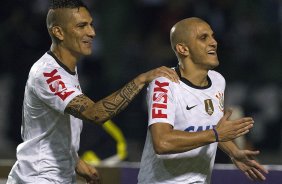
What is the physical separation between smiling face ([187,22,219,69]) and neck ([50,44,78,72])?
78 centimetres

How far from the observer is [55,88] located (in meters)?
5.84

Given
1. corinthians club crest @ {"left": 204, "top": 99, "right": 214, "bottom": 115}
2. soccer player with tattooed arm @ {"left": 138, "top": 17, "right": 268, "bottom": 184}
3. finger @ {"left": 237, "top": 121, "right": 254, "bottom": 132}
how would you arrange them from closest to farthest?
finger @ {"left": 237, "top": 121, "right": 254, "bottom": 132}, soccer player with tattooed arm @ {"left": 138, "top": 17, "right": 268, "bottom": 184}, corinthians club crest @ {"left": 204, "top": 99, "right": 214, "bottom": 115}

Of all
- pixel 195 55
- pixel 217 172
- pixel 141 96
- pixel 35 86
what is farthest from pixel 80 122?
pixel 141 96

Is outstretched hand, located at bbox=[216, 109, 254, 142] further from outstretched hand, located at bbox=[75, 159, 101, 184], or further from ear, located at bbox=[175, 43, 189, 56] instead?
outstretched hand, located at bbox=[75, 159, 101, 184]

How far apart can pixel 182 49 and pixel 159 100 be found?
1.64ft

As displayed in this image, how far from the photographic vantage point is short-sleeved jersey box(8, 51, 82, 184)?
5.89 metres

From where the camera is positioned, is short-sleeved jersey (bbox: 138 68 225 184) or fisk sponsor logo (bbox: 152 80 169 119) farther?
short-sleeved jersey (bbox: 138 68 225 184)

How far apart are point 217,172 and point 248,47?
13.8 ft

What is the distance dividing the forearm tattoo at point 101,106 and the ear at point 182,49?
0.49 meters

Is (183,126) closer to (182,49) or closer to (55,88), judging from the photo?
(182,49)

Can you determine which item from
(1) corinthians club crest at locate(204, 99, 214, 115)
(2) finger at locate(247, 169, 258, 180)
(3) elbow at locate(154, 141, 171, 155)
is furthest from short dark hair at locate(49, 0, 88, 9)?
(2) finger at locate(247, 169, 258, 180)

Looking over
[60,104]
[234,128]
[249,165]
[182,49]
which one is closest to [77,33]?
[60,104]

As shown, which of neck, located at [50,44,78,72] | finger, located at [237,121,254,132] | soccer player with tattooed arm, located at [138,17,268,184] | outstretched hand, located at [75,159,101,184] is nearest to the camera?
finger, located at [237,121,254,132]

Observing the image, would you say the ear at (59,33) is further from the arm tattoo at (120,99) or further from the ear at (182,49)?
the ear at (182,49)
